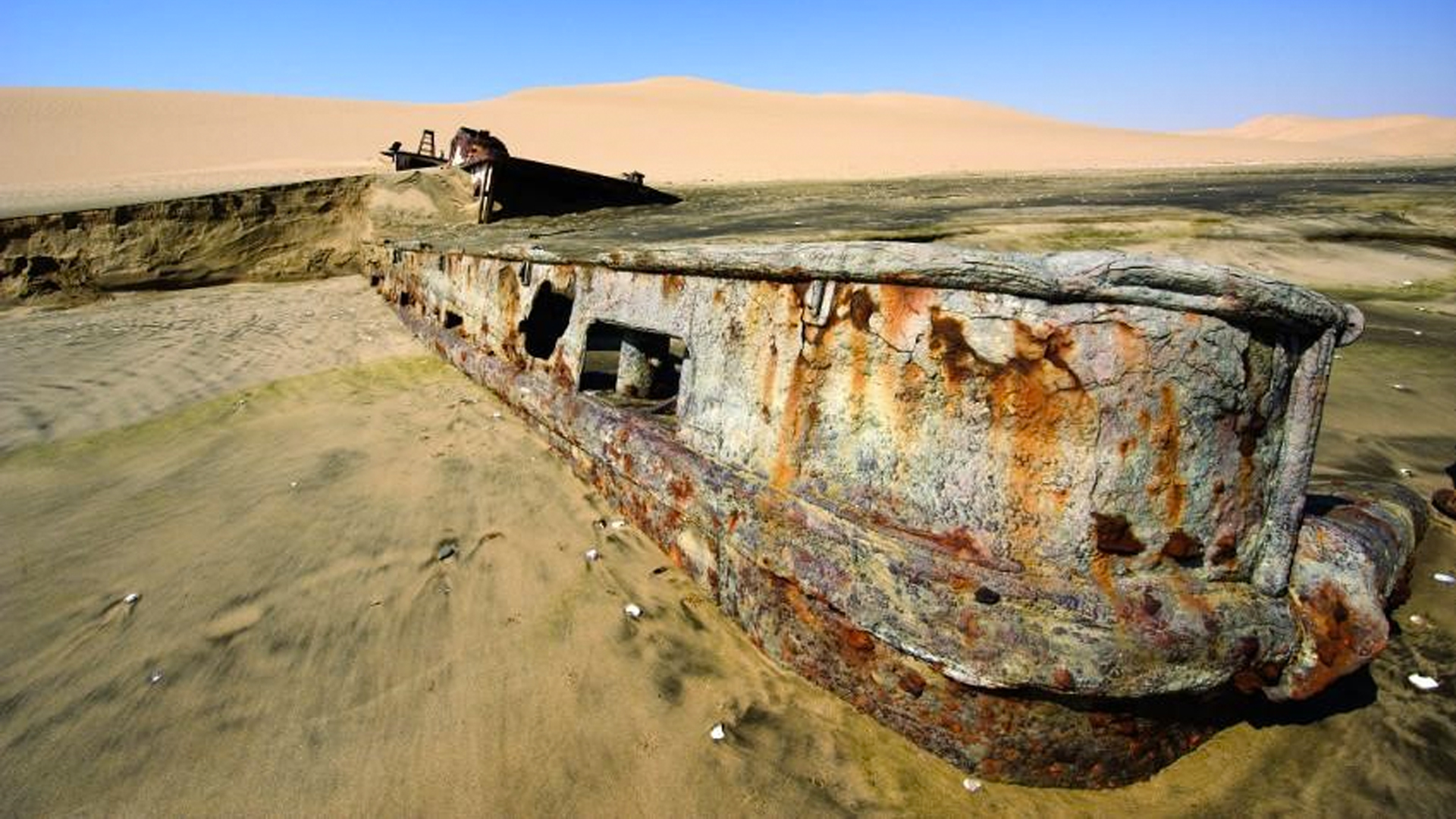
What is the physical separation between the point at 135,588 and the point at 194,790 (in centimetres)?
113

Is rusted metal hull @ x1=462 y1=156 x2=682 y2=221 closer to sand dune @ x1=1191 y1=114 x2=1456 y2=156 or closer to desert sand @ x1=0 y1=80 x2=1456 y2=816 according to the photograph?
desert sand @ x1=0 y1=80 x2=1456 y2=816

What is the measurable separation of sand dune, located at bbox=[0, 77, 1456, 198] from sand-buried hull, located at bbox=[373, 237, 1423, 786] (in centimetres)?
1880

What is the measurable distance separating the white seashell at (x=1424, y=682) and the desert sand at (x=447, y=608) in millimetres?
28

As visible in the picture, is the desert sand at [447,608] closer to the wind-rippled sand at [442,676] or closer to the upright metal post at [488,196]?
the wind-rippled sand at [442,676]

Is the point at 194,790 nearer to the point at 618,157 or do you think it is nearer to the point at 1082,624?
the point at 1082,624

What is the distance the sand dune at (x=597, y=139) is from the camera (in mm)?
26469

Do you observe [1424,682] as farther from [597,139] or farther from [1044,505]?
[597,139]

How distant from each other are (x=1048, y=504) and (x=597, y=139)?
38.6 metres

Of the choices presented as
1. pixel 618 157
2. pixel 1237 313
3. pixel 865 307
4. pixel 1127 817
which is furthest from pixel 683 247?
pixel 618 157

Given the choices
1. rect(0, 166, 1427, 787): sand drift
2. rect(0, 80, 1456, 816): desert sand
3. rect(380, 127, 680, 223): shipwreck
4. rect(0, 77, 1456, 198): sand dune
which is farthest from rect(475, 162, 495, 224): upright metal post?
rect(0, 77, 1456, 198): sand dune

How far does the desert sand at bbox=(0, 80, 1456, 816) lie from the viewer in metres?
1.62

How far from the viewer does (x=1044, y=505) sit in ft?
5.14

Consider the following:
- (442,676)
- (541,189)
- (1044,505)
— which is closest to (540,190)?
(541,189)

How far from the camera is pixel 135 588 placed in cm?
241
